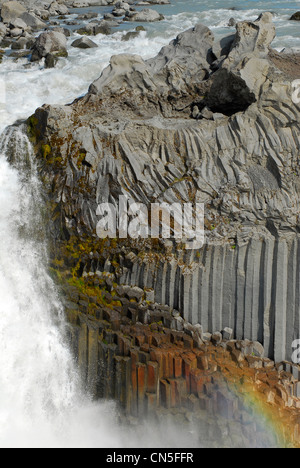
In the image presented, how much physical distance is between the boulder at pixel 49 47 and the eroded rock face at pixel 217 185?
457 inches

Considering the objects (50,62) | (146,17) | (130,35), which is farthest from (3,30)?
(50,62)

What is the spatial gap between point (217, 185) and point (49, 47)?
15.2 m

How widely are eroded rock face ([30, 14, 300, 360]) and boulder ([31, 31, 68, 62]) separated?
38.1 feet

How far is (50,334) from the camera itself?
920 cm

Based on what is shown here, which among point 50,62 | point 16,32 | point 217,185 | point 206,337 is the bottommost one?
point 206,337

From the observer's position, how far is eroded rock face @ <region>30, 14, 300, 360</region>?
346 inches

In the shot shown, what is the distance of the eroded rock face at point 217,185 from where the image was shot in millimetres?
8797

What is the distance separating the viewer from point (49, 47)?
21.1 meters

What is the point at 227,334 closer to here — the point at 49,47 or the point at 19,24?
the point at 49,47

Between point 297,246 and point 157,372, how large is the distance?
11.1ft

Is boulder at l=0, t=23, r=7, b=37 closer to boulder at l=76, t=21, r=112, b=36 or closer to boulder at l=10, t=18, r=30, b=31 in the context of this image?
boulder at l=10, t=18, r=30, b=31

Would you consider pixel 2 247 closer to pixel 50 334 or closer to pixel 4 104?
pixel 50 334

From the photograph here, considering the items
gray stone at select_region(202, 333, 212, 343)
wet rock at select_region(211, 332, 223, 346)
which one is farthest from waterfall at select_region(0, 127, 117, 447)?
wet rock at select_region(211, 332, 223, 346)

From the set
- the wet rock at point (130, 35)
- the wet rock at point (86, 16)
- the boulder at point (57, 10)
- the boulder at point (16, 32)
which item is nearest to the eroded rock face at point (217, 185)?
the wet rock at point (130, 35)
